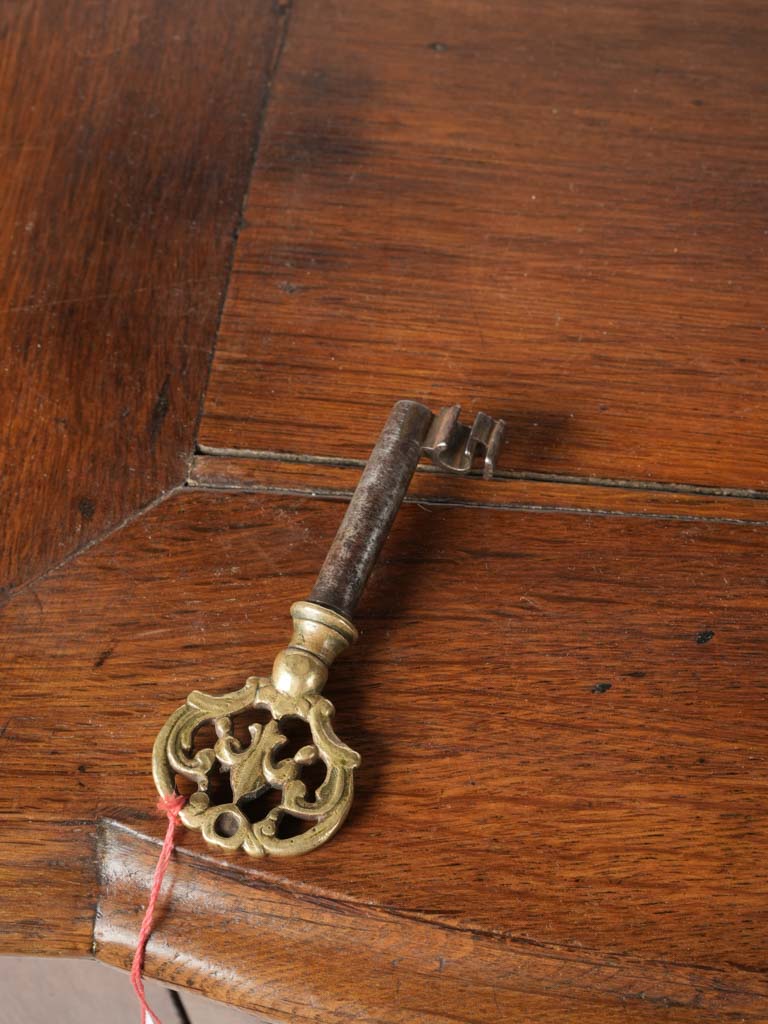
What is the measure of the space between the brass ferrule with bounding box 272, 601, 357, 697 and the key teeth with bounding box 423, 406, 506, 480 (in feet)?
0.47

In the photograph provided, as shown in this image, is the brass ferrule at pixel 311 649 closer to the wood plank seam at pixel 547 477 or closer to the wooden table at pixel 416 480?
the wooden table at pixel 416 480

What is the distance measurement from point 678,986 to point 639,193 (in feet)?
2.00

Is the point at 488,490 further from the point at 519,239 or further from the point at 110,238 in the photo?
the point at 110,238

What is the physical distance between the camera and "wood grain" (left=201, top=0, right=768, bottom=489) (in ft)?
2.61

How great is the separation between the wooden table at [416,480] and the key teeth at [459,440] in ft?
0.08

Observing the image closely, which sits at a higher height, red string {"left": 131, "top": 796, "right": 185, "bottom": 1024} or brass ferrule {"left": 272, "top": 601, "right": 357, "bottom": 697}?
brass ferrule {"left": 272, "top": 601, "right": 357, "bottom": 697}

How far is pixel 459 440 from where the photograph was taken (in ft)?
2.43

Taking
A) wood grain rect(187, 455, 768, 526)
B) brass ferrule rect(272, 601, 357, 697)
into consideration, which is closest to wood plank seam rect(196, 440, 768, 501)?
wood grain rect(187, 455, 768, 526)

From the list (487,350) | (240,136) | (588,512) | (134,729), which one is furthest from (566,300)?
(134,729)

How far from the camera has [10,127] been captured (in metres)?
0.97

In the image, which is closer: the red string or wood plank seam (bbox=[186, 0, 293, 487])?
the red string

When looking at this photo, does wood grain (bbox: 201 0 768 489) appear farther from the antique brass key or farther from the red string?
the red string

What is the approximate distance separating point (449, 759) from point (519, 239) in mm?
439

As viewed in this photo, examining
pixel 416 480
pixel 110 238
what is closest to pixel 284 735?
pixel 416 480
